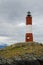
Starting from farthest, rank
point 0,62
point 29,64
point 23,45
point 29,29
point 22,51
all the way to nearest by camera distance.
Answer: point 29,29, point 23,45, point 22,51, point 29,64, point 0,62

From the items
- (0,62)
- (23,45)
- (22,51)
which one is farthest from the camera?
(23,45)

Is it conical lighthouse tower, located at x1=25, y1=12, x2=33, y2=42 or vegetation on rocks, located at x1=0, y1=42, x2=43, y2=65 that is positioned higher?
conical lighthouse tower, located at x1=25, y1=12, x2=33, y2=42

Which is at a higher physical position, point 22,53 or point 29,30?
point 29,30

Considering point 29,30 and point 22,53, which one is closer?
point 22,53

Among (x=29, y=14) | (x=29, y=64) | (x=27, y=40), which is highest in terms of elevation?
(x=29, y=14)

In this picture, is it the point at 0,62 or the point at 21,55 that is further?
the point at 21,55

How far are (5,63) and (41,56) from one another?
4.92 metres

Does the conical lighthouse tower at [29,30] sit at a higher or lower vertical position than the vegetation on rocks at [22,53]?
higher

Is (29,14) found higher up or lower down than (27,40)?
higher up

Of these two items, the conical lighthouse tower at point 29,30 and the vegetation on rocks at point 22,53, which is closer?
the vegetation on rocks at point 22,53

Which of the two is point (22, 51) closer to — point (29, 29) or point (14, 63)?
point (14, 63)

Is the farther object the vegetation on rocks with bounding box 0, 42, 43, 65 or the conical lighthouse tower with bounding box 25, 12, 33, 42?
the conical lighthouse tower with bounding box 25, 12, 33, 42

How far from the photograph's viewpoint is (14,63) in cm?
2714

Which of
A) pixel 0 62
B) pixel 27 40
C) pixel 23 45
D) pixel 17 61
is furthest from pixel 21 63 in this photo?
pixel 27 40
